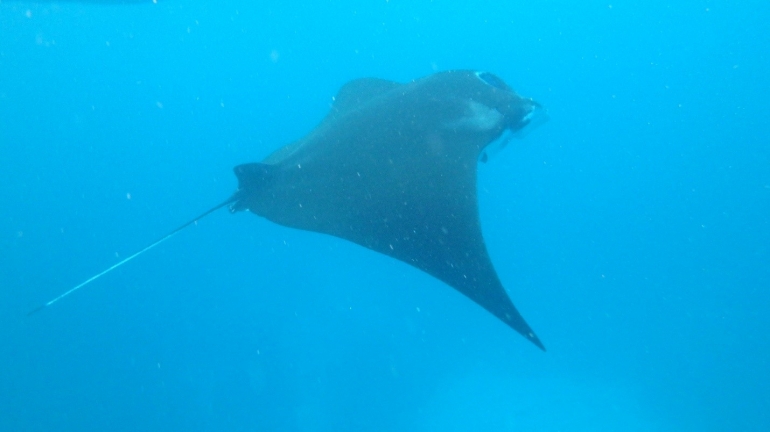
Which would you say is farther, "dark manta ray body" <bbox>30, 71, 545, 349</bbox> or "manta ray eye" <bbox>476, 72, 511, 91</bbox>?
"manta ray eye" <bbox>476, 72, 511, 91</bbox>

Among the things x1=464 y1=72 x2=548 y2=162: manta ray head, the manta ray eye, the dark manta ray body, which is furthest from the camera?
the manta ray eye

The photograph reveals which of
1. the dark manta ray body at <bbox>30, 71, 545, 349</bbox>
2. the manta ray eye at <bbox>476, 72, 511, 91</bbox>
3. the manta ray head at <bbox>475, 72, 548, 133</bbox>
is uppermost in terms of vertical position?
the manta ray eye at <bbox>476, 72, 511, 91</bbox>

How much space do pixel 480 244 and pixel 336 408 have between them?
6535 millimetres

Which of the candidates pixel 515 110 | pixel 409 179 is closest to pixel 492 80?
pixel 515 110

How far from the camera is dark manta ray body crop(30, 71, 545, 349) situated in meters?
2.62

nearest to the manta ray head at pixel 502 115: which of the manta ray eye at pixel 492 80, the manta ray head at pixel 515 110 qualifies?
the manta ray head at pixel 515 110

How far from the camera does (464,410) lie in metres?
8.54

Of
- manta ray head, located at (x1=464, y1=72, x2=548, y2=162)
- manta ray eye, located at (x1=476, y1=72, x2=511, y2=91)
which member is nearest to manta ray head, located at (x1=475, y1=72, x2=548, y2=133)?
manta ray head, located at (x1=464, y1=72, x2=548, y2=162)

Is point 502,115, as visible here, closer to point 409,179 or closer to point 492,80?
point 492,80

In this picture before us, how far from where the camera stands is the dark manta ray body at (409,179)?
262 centimetres

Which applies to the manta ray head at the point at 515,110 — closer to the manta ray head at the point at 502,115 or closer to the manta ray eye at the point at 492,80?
the manta ray head at the point at 502,115

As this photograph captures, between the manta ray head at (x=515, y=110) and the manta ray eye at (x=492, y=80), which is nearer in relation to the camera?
the manta ray head at (x=515, y=110)

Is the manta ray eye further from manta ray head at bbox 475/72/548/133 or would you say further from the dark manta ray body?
manta ray head at bbox 475/72/548/133

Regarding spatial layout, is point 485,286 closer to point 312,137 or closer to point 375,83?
point 312,137
